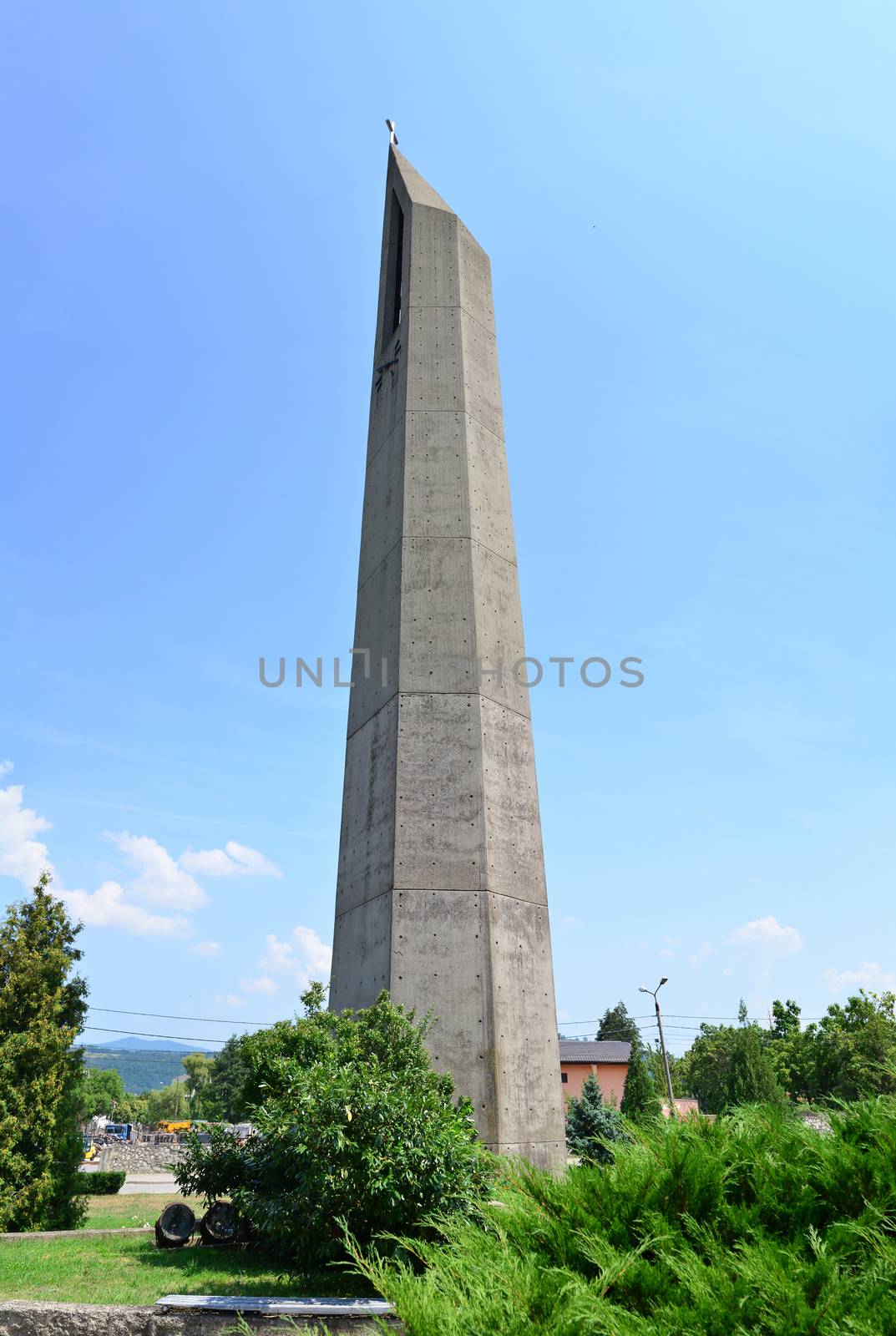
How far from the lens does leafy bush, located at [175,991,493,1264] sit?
680cm

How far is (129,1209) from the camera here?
1817 cm

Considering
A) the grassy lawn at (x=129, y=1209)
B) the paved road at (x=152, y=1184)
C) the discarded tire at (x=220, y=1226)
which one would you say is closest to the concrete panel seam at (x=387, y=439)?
the discarded tire at (x=220, y=1226)

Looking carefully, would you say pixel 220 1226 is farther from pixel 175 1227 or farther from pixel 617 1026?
pixel 617 1026

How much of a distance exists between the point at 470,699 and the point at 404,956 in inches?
157

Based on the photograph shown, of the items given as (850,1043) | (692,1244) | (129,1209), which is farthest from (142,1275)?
(850,1043)

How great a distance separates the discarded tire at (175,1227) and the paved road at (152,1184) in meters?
13.9

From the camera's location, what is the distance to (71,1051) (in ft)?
52.0

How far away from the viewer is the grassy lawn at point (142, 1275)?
655 centimetres

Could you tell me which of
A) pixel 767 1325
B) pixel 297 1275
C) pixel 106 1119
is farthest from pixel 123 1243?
pixel 106 1119

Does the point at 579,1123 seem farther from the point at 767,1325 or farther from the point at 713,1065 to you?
the point at 713,1065

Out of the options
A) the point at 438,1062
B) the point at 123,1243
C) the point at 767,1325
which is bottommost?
the point at 123,1243

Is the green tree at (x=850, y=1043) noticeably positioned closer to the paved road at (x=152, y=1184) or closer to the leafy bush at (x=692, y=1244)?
the paved road at (x=152, y=1184)

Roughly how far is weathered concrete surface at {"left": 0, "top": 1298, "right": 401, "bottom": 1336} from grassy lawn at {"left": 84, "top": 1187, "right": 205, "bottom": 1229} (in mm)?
5830

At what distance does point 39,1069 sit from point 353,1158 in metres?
10.4
